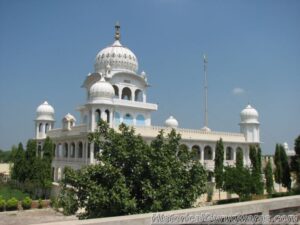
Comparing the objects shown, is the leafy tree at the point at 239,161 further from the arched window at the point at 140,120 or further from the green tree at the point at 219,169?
the arched window at the point at 140,120

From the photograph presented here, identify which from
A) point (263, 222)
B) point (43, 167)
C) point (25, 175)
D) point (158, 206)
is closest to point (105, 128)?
point (158, 206)

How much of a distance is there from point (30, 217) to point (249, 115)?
86.2 ft

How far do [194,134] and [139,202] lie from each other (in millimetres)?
24892

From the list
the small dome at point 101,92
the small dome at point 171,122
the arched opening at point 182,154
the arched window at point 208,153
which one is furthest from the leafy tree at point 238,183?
the small dome at point 171,122

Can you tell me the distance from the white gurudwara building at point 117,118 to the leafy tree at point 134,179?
1785cm

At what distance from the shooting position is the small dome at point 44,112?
37.8m

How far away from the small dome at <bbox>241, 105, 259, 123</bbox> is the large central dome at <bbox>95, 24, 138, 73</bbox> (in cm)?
1306

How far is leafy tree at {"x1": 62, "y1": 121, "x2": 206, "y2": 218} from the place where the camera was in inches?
323

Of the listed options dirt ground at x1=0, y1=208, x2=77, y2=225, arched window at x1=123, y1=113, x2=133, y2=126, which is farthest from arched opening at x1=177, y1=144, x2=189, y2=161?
arched window at x1=123, y1=113, x2=133, y2=126

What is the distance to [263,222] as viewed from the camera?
5.97 metres

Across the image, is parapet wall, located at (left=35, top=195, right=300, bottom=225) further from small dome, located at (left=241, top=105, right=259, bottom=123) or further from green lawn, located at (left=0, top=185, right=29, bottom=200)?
small dome, located at (left=241, top=105, right=259, bottom=123)

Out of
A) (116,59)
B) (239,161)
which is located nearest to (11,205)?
(239,161)

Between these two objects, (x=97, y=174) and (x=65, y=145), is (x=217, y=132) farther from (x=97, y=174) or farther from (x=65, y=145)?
(x=97, y=174)

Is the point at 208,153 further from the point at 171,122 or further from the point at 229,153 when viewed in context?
the point at 171,122
